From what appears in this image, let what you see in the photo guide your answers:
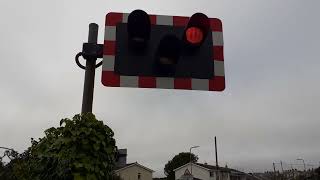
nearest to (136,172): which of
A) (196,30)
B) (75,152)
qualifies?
(196,30)

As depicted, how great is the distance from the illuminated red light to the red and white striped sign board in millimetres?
407

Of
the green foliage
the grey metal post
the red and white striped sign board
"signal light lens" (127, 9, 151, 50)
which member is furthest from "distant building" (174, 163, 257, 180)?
the green foliage

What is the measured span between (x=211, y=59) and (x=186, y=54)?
293mm

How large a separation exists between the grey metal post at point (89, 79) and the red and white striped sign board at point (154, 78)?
0.38 ft

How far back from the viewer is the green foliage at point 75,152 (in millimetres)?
3459

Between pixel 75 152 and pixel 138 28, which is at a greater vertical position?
pixel 138 28

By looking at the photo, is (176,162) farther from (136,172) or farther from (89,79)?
(89,79)

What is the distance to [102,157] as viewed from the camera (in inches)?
143

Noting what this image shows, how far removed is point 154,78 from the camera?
4.32 metres

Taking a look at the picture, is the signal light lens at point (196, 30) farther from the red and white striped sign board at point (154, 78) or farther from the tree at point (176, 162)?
the tree at point (176, 162)

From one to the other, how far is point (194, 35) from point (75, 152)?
158 cm

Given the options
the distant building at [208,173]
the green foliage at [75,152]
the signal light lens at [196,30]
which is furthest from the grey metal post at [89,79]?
the distant building at [208,173]

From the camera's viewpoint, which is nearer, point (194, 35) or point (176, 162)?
point (194, 35)

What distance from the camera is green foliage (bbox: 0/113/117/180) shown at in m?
3.46
